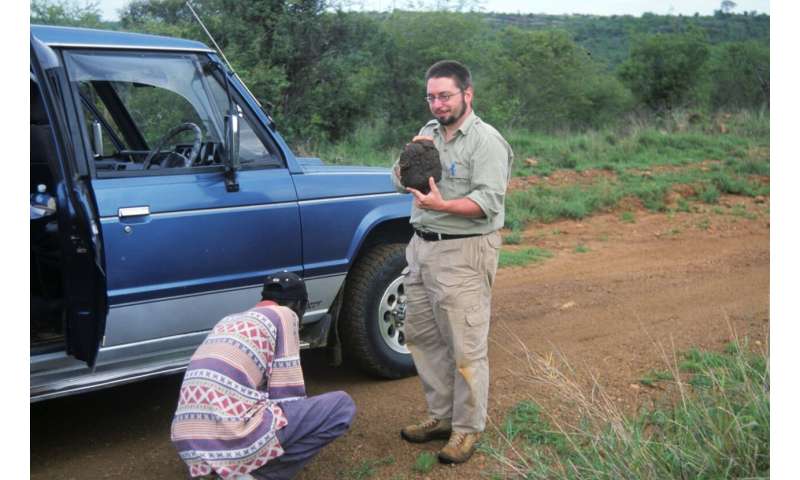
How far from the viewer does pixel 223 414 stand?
347 cm

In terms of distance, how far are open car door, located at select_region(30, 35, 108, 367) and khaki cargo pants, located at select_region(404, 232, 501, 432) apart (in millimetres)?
1497

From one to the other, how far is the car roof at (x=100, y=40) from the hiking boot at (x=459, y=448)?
2412 millimetres

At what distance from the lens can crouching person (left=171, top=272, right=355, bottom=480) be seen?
3.49 metres

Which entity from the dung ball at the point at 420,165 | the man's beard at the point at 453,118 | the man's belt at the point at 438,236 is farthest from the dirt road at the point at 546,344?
the man's beard at the point at 453,118

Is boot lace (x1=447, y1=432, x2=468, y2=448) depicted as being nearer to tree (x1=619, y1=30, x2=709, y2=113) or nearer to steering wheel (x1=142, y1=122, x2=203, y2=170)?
steering wheel (x1=142, y1=122, x2=203, y2=170)

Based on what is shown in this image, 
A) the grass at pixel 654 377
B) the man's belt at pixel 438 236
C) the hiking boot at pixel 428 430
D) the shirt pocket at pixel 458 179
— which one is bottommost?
the hiking boot at pixel 428 430

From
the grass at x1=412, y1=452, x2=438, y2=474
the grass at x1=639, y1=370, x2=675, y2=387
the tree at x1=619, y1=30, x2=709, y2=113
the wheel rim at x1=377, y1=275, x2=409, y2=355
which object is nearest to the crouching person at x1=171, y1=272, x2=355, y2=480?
the grass at x1=412, y1=452, x2=438, y2=474

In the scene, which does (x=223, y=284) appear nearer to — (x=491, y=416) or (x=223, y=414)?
(x=223, y=414)

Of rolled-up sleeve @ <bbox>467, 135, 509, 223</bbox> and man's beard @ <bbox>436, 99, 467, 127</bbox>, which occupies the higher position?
man's beard @ <bbox>436, 99, 467, 127</bbox>

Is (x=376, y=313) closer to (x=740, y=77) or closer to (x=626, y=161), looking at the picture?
(x=626, y=161)

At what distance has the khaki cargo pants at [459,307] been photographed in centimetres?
419

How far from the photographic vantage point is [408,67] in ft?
54.2

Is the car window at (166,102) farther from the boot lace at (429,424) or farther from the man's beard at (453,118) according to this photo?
the boot lace at (429,424)

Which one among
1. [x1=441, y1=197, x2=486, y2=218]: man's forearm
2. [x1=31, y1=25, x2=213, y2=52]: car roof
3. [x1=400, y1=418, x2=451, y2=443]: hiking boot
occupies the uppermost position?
[x1=31, y1=25, x2=213, y2=52]: car roof
